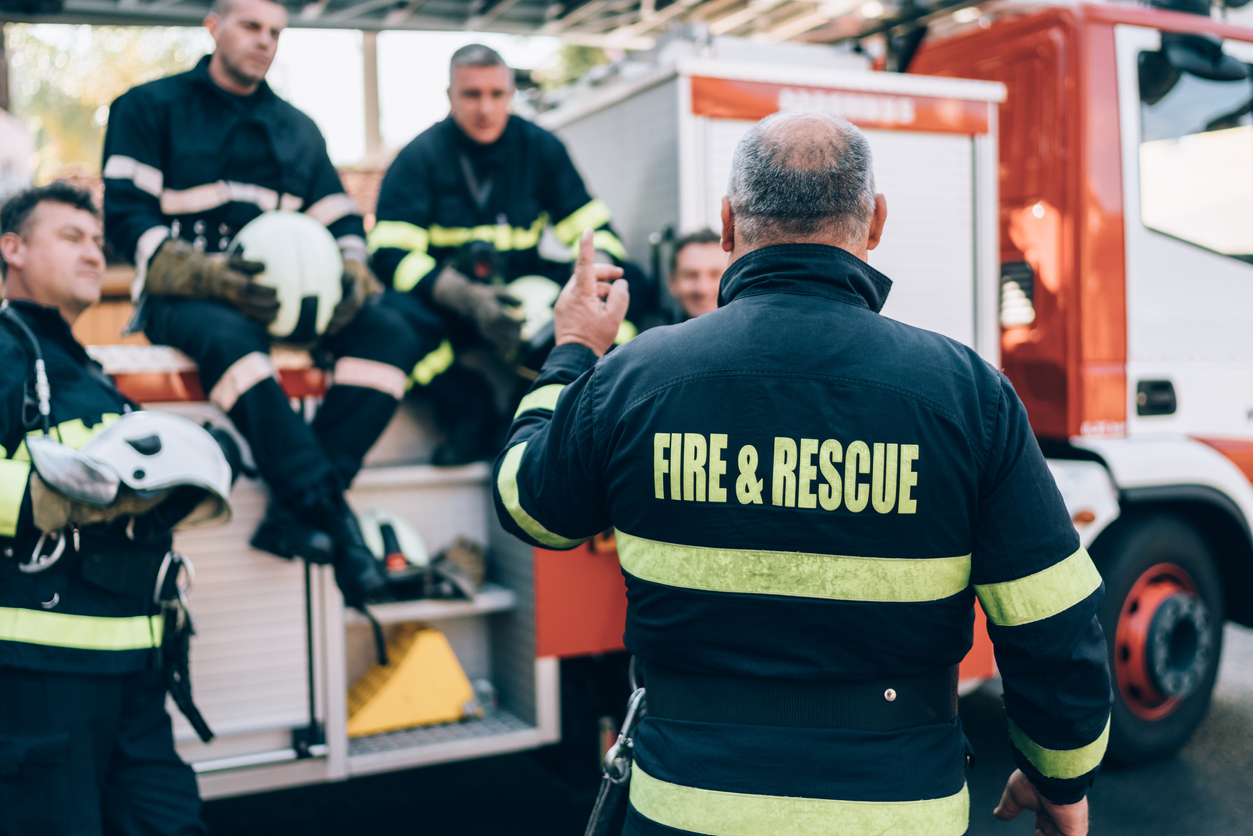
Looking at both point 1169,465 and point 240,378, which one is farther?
point 1169,465

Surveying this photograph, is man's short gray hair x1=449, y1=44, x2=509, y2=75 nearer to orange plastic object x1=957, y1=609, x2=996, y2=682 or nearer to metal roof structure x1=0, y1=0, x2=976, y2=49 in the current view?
metal roof structure x1=0, y1=0, x2=976, y2=49

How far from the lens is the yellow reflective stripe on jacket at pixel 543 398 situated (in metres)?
1.89

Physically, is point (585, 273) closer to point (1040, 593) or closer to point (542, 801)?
point (1040, 593)

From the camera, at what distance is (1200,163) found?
159 inches

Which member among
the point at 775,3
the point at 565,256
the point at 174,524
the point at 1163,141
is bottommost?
the point at 174,524

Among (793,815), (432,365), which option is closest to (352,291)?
(432,365)

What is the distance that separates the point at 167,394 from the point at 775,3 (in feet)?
12.5

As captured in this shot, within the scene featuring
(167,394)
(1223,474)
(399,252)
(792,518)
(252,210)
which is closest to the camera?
(792,518)

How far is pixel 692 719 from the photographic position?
5.17ft

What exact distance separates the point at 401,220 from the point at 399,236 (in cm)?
5

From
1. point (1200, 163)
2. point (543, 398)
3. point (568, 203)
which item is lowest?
point (543, 398)

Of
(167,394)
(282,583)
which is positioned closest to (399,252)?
(167,394)

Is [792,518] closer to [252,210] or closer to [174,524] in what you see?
[174,524]

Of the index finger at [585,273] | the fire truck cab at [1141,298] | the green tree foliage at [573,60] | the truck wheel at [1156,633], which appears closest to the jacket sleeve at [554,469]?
the index finger at [585,273]
